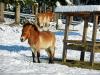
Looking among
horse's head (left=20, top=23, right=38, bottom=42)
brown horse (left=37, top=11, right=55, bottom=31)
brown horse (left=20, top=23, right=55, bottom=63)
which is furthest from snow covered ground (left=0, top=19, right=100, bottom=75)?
brown horse (left=37, top=11, right=55, bottom=31)

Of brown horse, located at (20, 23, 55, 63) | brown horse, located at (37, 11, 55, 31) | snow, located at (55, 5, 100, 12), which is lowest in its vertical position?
brown horse, located at (37, 11, 55, 31)

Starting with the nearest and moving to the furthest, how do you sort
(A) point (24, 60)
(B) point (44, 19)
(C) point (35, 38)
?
(C) point (35, 38) → (A) point (24, 60) → (B) point (44, 19)

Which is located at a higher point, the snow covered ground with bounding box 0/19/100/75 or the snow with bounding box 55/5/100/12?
the snow with bounding box 55/5/100/12

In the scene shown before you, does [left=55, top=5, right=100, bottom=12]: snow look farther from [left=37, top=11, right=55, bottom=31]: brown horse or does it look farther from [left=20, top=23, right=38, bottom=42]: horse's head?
[left=37, top=11, right=55, bottom=31]: brown horse

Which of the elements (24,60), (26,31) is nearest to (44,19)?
(24,60)

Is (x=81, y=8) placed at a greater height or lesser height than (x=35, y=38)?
greater

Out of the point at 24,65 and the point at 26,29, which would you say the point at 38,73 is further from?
the point at 26,29

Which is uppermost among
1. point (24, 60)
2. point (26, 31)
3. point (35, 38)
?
point (26, 31)

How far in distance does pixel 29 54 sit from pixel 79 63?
12.6ft

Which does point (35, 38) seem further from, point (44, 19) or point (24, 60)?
point (44, 19)

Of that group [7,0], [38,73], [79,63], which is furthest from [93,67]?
[7,0]

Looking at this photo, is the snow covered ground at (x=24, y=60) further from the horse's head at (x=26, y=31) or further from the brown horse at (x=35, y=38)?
the horse's head at (x=26, y=31)

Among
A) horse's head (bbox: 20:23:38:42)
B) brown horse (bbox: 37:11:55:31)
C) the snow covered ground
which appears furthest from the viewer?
brown horse (bbox: 37:11:55:31)

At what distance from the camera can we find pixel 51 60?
1706 centimetres
